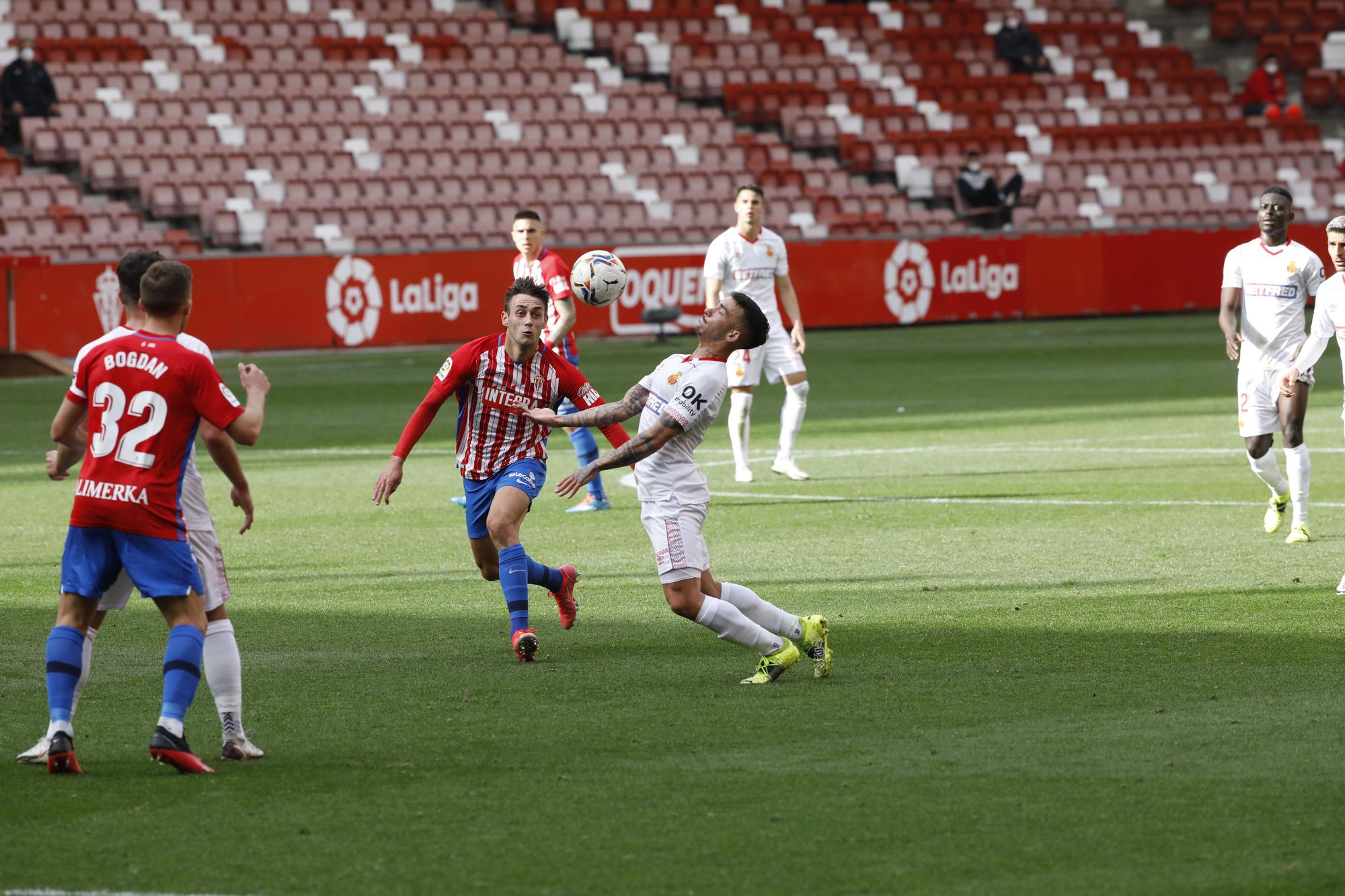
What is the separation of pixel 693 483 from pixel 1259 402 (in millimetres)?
5585

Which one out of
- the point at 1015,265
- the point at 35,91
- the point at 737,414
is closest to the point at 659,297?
the point at 1015,265

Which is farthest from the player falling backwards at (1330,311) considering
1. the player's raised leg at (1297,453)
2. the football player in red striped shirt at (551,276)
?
the football player in red striped shirt at (551,276)

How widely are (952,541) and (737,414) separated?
3918 mm

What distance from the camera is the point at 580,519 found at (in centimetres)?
1302

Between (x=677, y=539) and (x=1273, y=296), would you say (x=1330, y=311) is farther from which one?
(x=677, y=539)

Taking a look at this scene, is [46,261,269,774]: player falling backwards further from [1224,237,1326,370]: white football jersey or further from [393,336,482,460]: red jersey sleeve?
[1224,237,1326,370]: white football jersey

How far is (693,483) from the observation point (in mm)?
7801

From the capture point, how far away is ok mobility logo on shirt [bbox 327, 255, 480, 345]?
27.9 meters

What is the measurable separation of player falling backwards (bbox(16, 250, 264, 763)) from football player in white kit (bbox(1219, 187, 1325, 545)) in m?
7.22

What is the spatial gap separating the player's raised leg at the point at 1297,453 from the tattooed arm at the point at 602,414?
17.2 ft

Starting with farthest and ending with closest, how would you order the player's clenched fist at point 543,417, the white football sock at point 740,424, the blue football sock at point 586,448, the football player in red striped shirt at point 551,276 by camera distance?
1. the white football sock at point 740,424
2. the blue football sock at point 586,448
3. the football player in red striped shirt at point 551,276
4. the player's clenched fist at point 543,417

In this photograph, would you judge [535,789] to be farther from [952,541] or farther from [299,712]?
[952,541]

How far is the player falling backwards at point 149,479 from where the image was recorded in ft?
20.0

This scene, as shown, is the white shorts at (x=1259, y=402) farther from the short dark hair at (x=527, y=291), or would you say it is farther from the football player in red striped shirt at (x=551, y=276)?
the short dark hair at (x=527, y=291)
